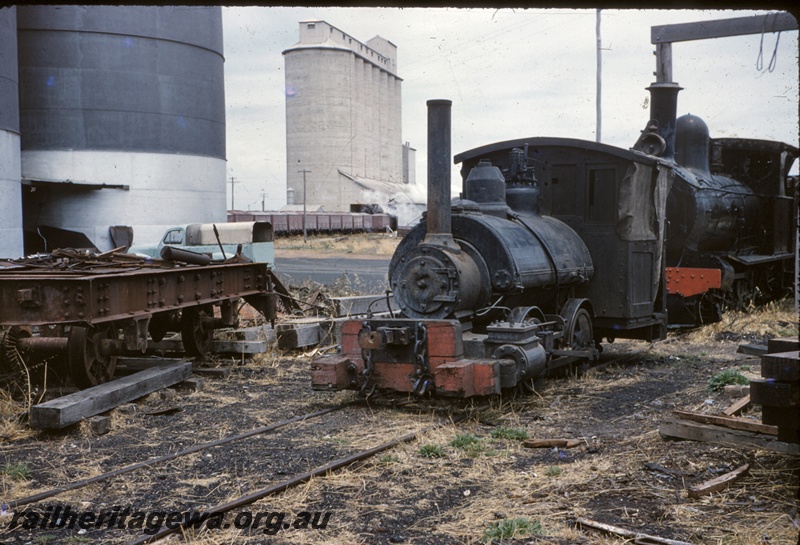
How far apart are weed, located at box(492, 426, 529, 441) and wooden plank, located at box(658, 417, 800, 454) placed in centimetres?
109

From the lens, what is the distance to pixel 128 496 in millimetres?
4988

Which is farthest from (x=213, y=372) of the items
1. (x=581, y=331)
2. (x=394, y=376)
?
(x=581, y=331)

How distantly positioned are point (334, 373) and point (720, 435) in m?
3.46

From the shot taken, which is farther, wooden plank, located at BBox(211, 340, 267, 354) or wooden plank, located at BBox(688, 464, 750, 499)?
wooden plank, located at BBox(211, 340, 267, 354)

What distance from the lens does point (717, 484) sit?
186 inches

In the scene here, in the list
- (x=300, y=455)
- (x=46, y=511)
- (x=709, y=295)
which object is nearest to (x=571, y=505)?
(x=300, y=455)

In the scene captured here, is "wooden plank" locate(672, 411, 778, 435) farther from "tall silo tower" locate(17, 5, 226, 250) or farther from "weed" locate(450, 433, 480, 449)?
"tall silo tower" locate(17, 5, 226, 250)

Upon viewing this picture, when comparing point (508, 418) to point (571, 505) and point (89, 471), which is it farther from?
point (89, 471)

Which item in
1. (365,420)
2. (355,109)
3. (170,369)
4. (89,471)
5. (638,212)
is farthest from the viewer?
(355,109)

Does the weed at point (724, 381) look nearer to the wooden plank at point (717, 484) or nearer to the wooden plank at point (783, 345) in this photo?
the wooden plank at point (783, 345)

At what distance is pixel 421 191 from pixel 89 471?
70891 millimetres

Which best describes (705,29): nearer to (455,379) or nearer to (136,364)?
(455,379)

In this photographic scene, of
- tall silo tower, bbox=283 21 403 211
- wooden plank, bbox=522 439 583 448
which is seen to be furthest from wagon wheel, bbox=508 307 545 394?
tall silo tower, bbox=283 21 403 211

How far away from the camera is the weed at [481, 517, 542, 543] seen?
13.8 feet
